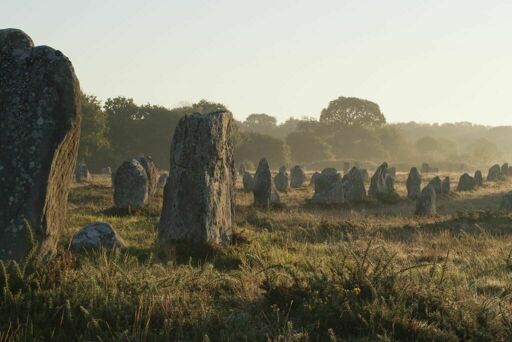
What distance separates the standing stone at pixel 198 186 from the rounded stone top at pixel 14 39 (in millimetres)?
5656

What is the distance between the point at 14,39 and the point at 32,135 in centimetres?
148

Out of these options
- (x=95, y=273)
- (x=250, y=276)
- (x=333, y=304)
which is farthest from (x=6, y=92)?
(x=333, y=304)

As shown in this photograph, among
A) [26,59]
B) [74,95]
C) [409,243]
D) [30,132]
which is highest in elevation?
[26,59]

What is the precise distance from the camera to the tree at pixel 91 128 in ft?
175

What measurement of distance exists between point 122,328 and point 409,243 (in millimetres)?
11584

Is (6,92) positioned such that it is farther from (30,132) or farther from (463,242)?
(463,242)

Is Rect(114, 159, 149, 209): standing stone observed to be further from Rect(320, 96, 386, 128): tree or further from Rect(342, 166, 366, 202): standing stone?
Rect(320, 96, 386, 128): tree

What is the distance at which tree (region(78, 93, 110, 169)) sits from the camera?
53438 mm

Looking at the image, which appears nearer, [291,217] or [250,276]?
[250,276]

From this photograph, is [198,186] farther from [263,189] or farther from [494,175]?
[494,175]

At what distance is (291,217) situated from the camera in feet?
67.1

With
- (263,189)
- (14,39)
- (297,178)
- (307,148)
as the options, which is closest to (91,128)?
(297,178)

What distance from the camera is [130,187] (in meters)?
21.2

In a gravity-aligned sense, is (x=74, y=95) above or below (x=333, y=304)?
above
